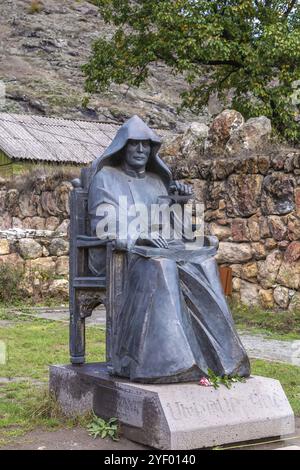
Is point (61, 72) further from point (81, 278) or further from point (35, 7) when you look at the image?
point (81, 278)

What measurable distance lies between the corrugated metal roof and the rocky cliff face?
933 centimetres

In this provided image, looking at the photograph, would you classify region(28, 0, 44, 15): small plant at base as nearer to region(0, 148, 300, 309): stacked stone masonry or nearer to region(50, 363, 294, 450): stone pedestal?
region(0, 148, 300, 309): stacked stone masonry

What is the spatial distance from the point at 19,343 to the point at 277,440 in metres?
4.37

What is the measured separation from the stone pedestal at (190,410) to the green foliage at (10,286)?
719 centimetres

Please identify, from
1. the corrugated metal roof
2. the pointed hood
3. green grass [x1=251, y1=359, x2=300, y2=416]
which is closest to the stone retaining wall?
green grass [x1=251, y1=359, x2=300, y2=416]

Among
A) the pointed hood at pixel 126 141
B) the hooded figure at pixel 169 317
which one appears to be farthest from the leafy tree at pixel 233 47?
the hooded figure at pixel 169 317

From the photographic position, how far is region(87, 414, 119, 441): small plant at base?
15.3 feet

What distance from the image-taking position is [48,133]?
83.8 feet

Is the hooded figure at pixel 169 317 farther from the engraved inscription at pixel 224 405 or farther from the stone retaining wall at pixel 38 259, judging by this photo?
the stone retaining wall at pixel 38 259

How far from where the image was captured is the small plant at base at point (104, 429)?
4.65 meters

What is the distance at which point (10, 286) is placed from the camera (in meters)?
12.0

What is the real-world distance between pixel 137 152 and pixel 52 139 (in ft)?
65.6
